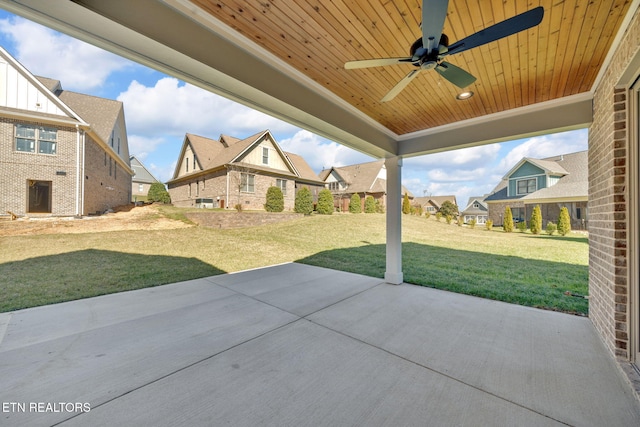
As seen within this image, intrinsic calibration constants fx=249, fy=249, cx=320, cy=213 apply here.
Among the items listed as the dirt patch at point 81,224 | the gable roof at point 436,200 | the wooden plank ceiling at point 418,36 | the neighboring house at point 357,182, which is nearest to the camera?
the wooden plank ceiling at point 418,36

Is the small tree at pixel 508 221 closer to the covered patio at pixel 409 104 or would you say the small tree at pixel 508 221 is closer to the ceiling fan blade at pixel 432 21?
the covered patio at pixel 409 104

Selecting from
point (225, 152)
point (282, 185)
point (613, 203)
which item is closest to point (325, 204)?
point (282, 185)

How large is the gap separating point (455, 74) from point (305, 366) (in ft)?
9.95

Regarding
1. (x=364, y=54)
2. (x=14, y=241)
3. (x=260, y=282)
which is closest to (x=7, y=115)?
(x=14, y=241)

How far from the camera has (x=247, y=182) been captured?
51.5ft

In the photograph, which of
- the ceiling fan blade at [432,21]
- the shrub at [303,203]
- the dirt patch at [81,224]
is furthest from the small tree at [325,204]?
the ceiling fan blade at [432,21]

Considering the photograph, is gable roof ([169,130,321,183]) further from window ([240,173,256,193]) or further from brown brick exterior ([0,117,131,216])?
brown brick exterior ([0,117,131,216])

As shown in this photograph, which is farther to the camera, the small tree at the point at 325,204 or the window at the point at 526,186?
the window at the point at 526,186

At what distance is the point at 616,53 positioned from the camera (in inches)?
92.4

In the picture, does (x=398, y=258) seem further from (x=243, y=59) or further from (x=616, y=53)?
(x=243, y=59)

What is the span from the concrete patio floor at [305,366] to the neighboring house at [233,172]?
1216 centimetres

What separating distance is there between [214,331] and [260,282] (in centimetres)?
199

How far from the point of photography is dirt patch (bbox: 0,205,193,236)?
8.07 m

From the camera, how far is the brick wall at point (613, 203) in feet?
7.52
